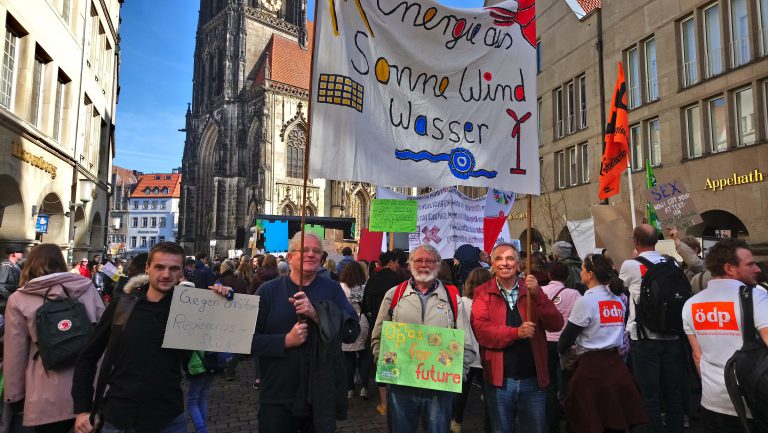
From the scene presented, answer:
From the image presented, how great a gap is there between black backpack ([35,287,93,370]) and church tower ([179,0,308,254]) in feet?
149

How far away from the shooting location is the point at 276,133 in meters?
50.0

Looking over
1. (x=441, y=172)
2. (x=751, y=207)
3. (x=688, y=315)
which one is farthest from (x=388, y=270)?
(x=751, y=207)

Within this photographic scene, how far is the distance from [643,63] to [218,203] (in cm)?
4560

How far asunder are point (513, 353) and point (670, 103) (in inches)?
606

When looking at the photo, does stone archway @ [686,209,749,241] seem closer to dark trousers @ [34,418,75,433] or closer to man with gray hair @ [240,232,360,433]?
man with gray hair @ [240,232,360,433]

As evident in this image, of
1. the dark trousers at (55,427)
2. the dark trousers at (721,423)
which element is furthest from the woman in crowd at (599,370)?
the dark trousers at (55,427)

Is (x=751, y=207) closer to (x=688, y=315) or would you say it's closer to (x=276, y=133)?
(x=688, y=315)

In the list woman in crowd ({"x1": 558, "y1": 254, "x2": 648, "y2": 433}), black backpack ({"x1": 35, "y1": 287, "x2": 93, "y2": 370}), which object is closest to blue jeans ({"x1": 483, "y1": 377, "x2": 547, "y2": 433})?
woman in crowd ({"x1": 558, "y1": 254, "x2": 648, "y2": 433})

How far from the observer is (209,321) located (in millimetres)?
2900

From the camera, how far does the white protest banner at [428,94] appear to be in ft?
11.5

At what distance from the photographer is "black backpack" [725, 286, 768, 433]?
272 cm

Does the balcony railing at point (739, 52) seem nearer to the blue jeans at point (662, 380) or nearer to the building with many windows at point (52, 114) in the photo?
the blue jeans at point (662, 380)

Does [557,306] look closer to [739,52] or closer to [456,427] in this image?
[456,427]

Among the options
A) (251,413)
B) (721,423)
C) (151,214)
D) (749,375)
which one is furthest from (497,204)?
(151,214)
